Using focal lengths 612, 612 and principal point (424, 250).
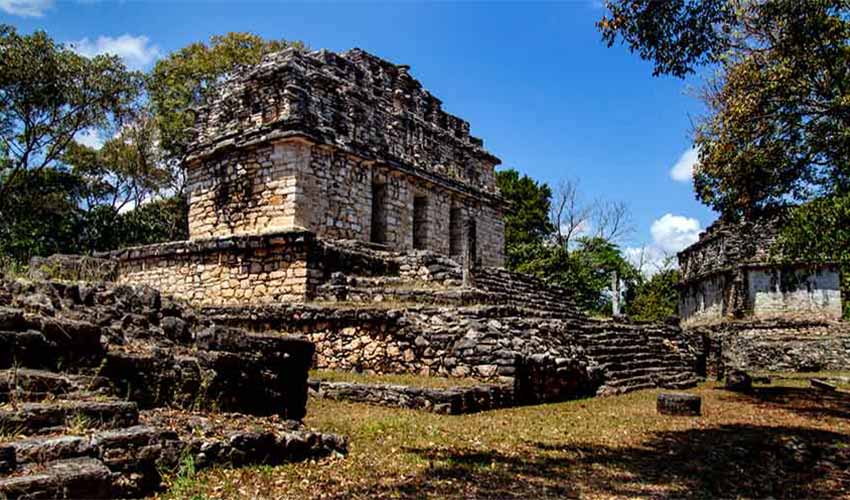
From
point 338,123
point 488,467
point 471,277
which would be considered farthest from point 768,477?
point 338,123

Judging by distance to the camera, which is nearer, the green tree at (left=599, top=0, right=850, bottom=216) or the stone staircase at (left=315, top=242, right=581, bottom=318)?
the green tree at (left=599, top=0, right=850, bottom=216)

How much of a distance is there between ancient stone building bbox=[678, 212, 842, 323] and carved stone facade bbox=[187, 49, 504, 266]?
1223 cm

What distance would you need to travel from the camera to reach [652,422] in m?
9.09

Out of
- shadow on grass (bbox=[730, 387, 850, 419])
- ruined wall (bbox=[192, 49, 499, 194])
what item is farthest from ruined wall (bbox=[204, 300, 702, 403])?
ruined wall (bbox=[192, 49, 499, 194])

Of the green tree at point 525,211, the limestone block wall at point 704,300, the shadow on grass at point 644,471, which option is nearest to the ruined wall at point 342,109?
the shadow on grass at point 644,471

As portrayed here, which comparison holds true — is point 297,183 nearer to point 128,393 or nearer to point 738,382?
point 128,393

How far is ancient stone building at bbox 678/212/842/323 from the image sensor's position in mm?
24078

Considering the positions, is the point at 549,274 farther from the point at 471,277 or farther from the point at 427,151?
the point at 471,277

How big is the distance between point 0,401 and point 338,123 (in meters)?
14.8

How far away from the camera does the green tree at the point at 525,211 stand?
41500 mm

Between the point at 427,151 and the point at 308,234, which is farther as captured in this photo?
the point at 427,151

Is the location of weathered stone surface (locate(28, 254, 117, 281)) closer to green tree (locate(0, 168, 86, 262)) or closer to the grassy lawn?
the grassy lawn

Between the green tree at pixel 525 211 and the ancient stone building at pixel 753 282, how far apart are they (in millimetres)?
13336

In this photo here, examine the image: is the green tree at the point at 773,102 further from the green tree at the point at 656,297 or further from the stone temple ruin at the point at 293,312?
the green tree at the point at 656,297
